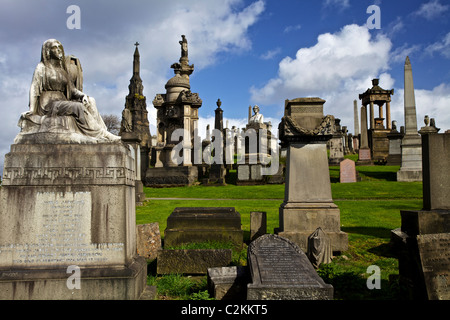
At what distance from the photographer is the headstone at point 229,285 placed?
→ 16.1ft

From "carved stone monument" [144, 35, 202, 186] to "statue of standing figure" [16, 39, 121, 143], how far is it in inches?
682

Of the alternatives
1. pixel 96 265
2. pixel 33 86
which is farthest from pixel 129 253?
pixel 33 86

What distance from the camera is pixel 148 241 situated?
7.32 m

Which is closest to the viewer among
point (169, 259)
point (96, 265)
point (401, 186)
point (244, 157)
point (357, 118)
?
point (96, 265)

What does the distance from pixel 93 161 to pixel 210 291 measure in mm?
2749

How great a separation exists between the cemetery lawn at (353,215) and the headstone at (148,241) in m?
1.10

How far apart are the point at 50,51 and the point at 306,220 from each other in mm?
6373

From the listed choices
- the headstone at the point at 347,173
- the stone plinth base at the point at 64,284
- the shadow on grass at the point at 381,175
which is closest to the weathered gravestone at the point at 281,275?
the stone plinth base at the point at 64,284

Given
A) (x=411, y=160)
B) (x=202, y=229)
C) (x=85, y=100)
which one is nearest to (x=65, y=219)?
(x=85, y=100)

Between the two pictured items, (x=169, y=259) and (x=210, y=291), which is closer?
(x=210, y=291)

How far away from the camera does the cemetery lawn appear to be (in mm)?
5277

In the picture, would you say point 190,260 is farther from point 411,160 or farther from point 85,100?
point 411,160
